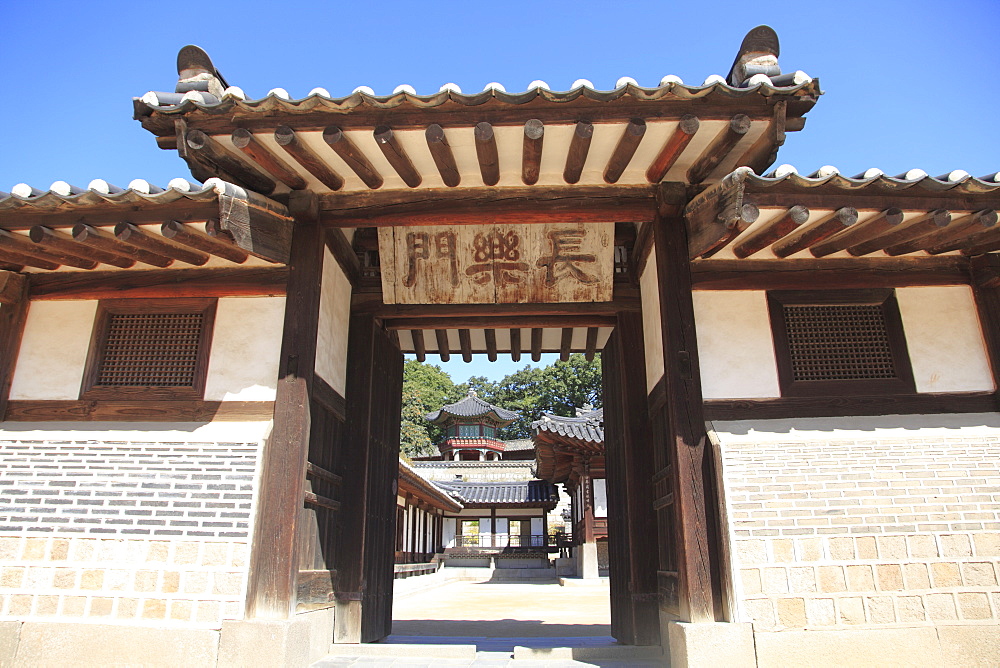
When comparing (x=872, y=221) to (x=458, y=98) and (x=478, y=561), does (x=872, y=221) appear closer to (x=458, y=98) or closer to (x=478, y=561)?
(x=458, y=98)

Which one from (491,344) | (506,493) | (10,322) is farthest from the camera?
(506,493)

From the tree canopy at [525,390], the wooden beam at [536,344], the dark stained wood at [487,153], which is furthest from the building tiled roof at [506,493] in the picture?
the dark stained wood at [487,153]

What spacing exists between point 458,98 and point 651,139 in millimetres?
1505

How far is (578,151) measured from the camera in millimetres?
4902

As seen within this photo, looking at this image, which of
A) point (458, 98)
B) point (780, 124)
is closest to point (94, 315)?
point (458, 98)

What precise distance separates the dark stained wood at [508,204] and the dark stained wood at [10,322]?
271 centimetres

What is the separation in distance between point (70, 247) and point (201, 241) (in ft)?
3.38

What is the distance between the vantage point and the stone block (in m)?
4.35

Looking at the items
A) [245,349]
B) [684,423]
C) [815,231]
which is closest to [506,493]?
[245,349]

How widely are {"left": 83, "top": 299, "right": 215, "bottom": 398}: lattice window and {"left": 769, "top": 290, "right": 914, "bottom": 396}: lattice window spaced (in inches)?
187

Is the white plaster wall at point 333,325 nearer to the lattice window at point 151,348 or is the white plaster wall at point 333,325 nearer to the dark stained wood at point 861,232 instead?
the lattice window at point 151,348

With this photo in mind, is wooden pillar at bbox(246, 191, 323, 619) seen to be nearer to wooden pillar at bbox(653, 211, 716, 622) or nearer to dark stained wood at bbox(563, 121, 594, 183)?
dark stained wood at bbox(563, 121, 594, 183)

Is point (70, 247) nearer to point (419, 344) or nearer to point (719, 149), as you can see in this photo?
point (419, 344)

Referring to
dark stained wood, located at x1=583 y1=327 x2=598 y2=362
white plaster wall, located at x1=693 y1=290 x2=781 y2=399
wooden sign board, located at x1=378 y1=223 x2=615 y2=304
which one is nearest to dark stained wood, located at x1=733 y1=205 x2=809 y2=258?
white plaster wall, located at x1=693 y1=290 x2=781 y2=399
